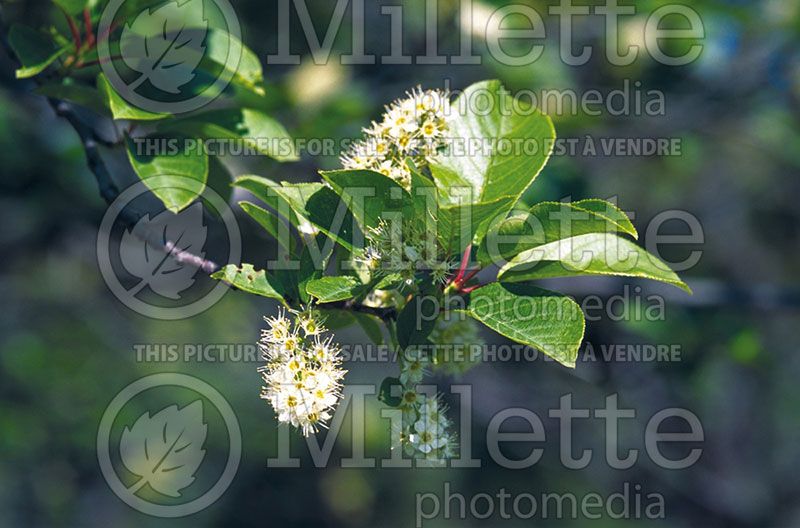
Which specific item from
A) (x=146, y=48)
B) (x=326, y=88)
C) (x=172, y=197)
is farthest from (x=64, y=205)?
(x=172, y=197)

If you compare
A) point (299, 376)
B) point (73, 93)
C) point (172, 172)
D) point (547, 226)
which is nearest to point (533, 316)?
point (547, 226)

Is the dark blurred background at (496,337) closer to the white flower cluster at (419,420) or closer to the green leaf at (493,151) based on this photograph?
the green leaf at (493,151)

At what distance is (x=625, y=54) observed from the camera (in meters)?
3.58

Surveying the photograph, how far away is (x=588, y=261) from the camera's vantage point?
1.48 m

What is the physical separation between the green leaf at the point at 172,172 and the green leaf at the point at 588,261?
70cm

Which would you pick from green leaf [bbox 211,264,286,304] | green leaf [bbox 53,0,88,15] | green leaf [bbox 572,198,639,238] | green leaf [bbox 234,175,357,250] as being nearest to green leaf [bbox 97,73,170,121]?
green leaf [bbox 53,0,88,15]

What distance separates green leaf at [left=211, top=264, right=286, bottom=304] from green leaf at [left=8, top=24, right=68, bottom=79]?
0.69m

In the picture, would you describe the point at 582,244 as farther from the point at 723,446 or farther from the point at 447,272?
the point at 723,446

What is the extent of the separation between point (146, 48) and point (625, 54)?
2354 millimetres

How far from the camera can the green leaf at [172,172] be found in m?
1.67

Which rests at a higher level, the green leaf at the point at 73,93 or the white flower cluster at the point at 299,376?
the green leaf at the point at 73,93

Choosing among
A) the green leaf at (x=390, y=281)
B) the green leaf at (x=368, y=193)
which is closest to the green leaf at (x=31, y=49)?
the green leaf at (x=368, y=193)

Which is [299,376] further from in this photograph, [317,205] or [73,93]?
[73,93]

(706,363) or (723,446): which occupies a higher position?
(706,363)
